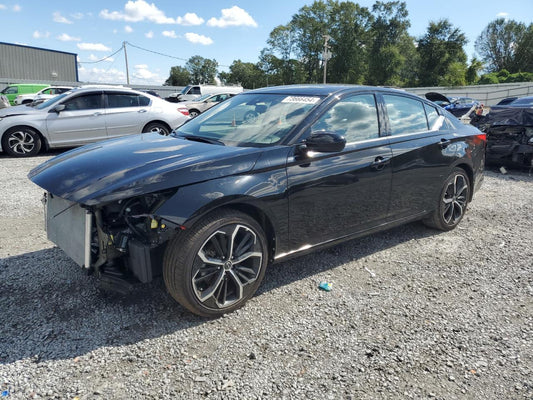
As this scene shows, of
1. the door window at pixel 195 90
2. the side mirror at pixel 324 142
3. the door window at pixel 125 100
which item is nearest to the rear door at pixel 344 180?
the side mirror at pixel 324 142

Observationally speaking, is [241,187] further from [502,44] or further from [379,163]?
[502,44]

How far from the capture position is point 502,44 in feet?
257

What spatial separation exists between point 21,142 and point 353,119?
8.17m

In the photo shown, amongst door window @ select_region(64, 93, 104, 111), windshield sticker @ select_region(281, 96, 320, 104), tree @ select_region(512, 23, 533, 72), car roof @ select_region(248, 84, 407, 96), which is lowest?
windshield sticker @ select_region(281, 96, 320, 104)

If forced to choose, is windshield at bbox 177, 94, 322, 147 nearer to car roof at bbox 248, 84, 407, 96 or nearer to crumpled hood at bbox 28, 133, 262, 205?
car roof at bbox 248, 84, 407, 96

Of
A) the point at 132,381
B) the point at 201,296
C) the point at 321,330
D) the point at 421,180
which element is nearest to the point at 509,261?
the point at 421,180

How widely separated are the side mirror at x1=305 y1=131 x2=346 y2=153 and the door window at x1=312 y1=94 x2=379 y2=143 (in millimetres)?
235

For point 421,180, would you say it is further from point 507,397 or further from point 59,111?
point 59,111

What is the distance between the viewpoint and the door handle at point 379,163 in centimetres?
364

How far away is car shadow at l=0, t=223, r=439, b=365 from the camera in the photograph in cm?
258

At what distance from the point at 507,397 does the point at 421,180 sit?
2.35m

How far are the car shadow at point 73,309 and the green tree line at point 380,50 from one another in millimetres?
63617

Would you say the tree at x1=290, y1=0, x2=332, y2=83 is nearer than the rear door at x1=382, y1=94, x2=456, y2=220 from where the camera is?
No

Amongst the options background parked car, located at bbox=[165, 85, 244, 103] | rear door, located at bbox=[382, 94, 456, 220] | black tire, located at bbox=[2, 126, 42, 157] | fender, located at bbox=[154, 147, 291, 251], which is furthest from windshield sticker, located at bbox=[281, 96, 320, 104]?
background parked car, located at bbox=[165, 85, 244, 103]
